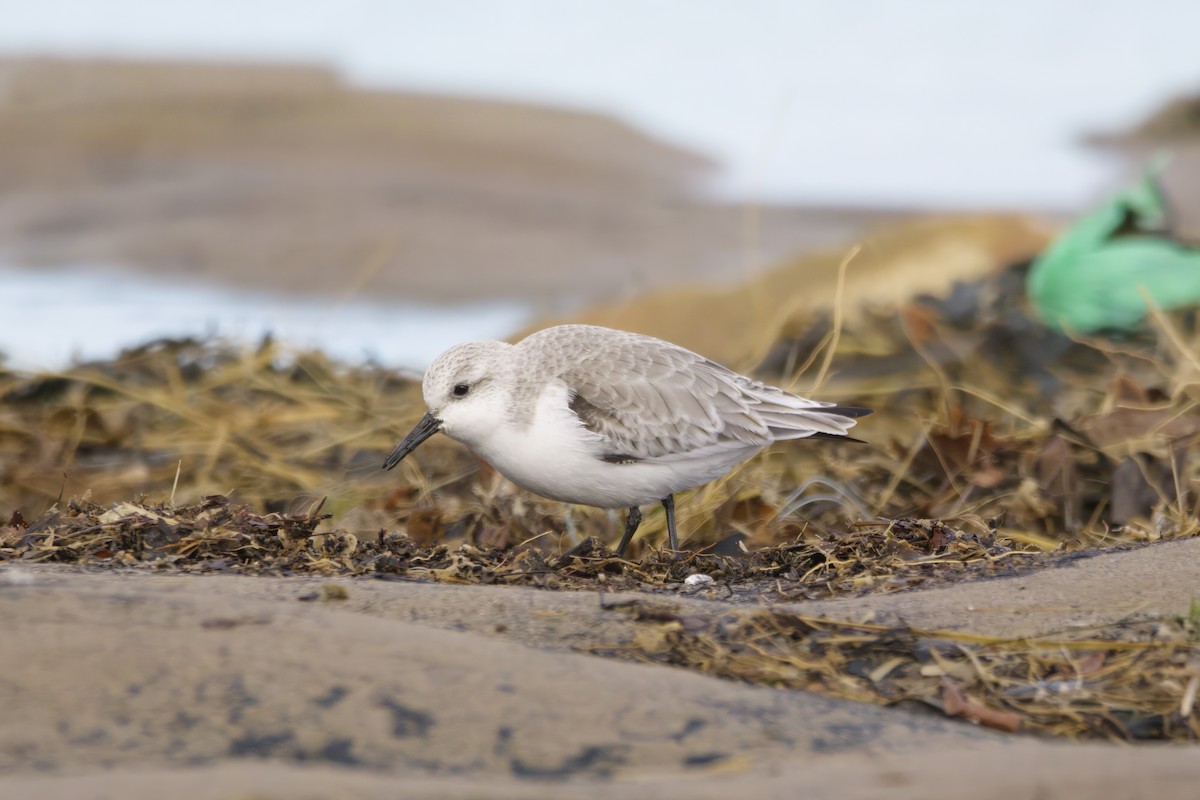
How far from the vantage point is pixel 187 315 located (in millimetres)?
11109

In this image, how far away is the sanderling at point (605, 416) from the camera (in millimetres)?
4309

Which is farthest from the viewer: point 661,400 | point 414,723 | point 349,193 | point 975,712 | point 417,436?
point 349,193

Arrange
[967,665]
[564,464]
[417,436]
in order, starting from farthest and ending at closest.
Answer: [417,436] → [564,464] → [967,665]

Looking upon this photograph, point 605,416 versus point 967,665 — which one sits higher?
point 605,416

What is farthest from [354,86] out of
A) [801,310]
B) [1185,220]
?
[801,310]

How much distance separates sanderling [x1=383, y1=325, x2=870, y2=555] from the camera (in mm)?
4309

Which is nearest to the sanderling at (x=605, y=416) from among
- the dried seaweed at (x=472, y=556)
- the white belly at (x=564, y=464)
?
the white belly at (x=564, y=464)

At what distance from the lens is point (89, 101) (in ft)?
52.6

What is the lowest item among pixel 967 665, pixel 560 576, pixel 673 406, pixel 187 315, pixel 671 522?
pixel 187 315

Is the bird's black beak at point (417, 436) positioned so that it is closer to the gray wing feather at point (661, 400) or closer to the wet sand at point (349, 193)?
the gray wing feather at point (661, 400)

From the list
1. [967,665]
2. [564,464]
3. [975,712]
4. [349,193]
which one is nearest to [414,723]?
[975,712]

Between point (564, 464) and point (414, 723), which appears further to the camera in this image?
point (564, 464)

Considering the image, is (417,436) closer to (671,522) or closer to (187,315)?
(671,522)

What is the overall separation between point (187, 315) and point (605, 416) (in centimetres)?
752
